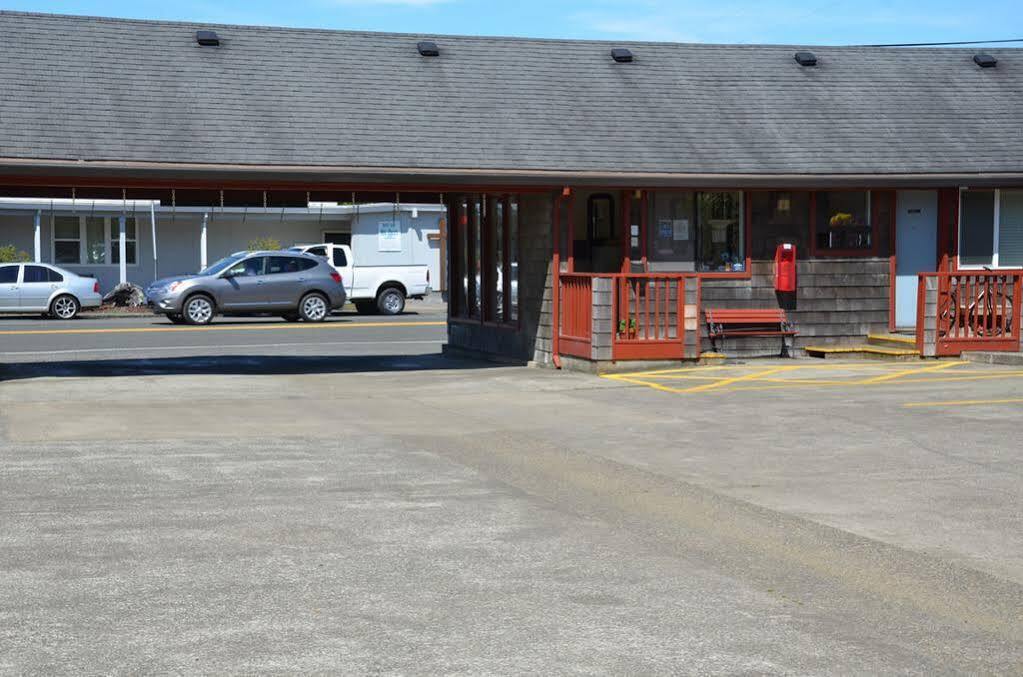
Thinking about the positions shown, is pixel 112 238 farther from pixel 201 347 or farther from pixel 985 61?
pixel 985 61

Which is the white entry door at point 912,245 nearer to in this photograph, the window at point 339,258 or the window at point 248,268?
the window at point 248,268

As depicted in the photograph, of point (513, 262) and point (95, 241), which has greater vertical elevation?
point (95, 241)

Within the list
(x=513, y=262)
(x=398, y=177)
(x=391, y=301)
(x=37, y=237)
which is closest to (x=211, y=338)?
(x=513, y=262)

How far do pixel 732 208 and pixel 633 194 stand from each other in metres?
1.57

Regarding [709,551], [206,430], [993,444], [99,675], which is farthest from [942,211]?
[99,675]

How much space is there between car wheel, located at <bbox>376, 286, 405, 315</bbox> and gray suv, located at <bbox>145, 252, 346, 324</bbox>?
3.41 meters

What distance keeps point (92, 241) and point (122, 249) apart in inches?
97.6

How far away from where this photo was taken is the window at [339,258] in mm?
36500

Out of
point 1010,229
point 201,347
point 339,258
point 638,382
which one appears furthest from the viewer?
point 339,258

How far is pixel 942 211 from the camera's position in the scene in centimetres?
2033

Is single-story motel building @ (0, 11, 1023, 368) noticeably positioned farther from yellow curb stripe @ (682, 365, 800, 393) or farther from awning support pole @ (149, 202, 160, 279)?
awning support pole @ (149, 202, 160, 279)

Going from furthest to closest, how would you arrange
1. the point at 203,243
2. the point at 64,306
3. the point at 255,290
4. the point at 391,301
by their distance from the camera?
the point at 203,243, the point at 391,301, the point at 64,306, the point at 255,290

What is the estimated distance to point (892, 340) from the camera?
19578mm

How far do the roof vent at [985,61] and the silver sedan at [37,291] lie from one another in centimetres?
2221
